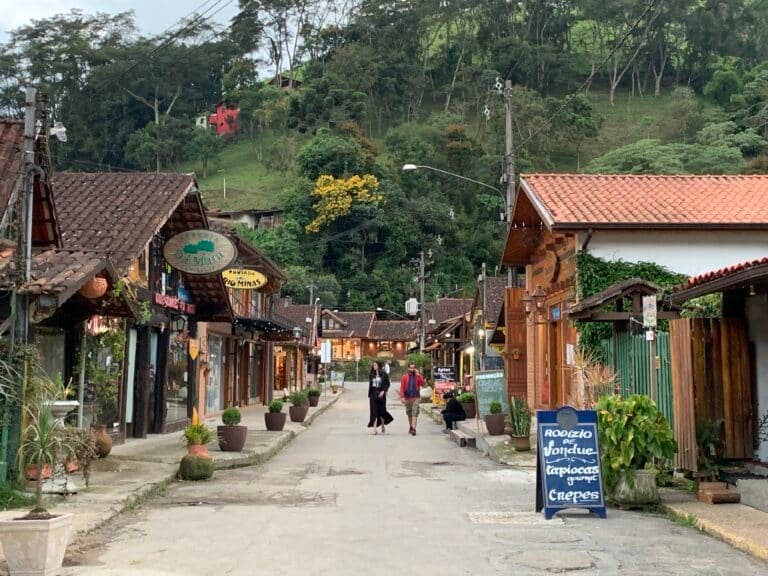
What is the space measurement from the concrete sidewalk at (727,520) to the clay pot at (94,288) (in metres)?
7.87

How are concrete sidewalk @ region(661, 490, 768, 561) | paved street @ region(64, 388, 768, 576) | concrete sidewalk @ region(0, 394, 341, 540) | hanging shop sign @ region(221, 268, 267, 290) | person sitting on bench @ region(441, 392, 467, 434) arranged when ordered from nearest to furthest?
paved street @ region(64, 388, 768, 576)
concrete sidewalk @ region(661, 490, 768, 561)
concrete sidewalk @ region(0, 394, 341, 540)
person sitting on bench @ region(441, 392, 467, 434)
hanging shop sign @ region(221, 268, 267, 290)

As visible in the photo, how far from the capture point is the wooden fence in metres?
11.3

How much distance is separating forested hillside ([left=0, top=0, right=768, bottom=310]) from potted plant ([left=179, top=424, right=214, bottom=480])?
58.1m

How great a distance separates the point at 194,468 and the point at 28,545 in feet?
22.2

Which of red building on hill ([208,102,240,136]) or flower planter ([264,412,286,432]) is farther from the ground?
red building on hill ([208,102,240,136])

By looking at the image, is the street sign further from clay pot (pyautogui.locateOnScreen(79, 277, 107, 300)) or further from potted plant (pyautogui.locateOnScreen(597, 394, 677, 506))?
clay pot (pyautogui.locateOnScreen(79, 277, 107, 300))

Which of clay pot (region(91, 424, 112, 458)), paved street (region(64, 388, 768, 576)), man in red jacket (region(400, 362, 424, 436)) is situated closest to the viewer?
paved street (region(64, 388, 768, 576))

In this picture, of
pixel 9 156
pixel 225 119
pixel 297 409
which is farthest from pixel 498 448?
pixel 225 119

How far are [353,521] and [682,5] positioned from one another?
388ft

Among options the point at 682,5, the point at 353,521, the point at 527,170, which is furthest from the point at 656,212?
the point at 682,5

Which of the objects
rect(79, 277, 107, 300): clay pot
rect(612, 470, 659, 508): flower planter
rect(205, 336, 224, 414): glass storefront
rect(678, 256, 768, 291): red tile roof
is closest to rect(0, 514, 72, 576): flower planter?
rect(79, 277, 107, 300): clay pot

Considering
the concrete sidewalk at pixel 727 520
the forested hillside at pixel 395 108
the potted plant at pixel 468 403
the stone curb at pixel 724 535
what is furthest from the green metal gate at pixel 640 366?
the forested hillside at pixel 395 108

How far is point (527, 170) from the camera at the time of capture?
87750 millimetres

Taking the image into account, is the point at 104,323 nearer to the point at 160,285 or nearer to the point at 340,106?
the point at 160,285
